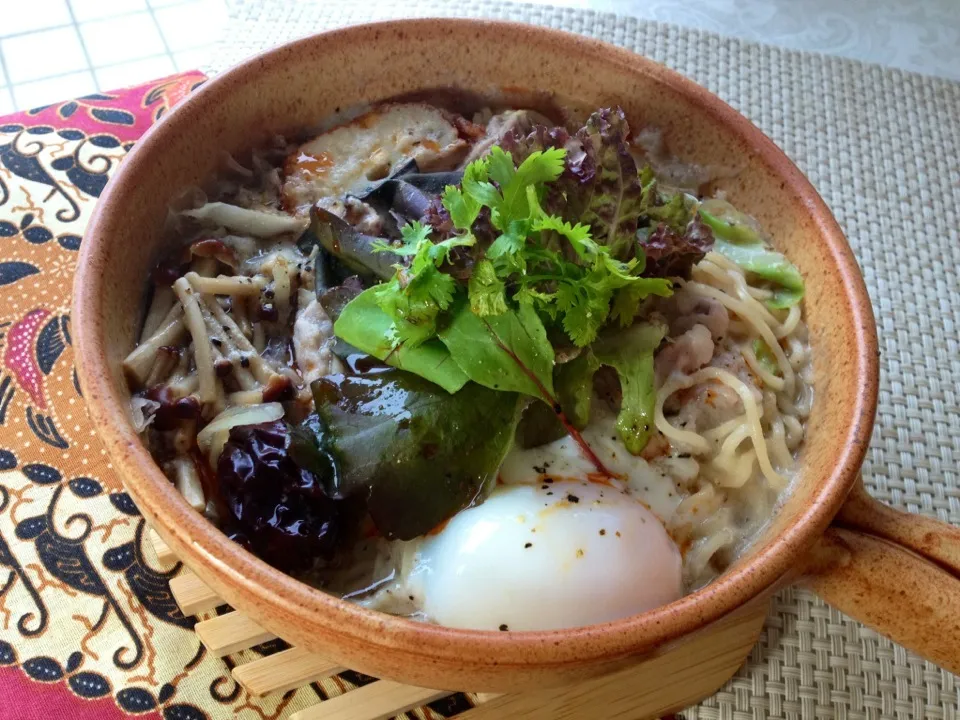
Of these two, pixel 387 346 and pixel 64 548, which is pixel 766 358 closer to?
pixel 387 346

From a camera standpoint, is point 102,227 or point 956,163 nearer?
point 102,227

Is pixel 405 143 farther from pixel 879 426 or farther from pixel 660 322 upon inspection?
pixel 879 426

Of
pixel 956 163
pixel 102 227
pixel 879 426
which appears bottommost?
pixel 879 426

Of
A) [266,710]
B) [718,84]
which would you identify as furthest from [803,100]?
[266,710]

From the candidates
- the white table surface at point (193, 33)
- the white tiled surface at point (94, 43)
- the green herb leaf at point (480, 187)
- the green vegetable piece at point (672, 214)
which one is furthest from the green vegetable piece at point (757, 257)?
the white tiled surface at point (94, 43)

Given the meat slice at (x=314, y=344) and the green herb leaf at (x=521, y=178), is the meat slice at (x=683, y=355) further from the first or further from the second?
the meat slice at (x=314, y=344)

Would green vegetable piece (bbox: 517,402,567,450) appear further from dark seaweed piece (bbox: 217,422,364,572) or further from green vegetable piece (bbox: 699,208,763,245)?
green vegetable piece (bbox: 699,208,763,245)

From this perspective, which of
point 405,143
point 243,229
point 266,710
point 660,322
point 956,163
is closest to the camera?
point 266,710
